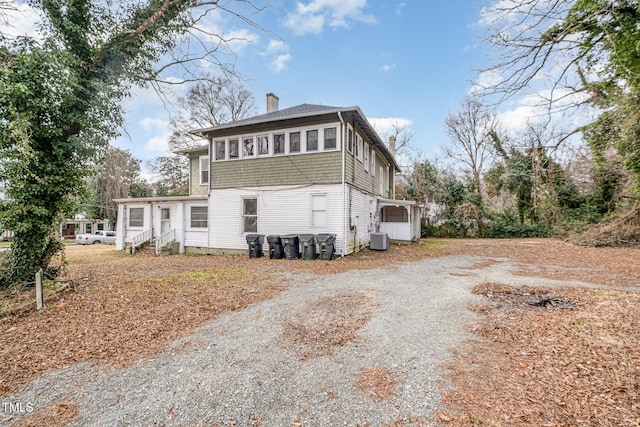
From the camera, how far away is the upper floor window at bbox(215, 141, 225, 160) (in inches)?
500

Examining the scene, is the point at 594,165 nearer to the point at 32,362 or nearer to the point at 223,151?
the point at 223,151

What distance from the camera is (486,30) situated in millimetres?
5719

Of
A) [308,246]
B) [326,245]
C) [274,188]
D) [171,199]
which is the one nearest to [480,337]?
[326,245]

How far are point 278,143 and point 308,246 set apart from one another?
448cm

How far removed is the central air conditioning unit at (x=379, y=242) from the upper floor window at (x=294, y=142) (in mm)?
5475

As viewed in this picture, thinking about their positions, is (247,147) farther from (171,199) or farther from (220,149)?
(171,199)

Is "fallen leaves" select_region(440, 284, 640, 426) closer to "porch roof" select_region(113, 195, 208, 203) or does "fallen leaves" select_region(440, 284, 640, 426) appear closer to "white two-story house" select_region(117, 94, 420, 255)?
"white two-story house" select_region(117, 94, 420, 255)

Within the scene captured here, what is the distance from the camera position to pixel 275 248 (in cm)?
1092

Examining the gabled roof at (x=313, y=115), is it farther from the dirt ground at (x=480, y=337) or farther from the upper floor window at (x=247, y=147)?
the dirt ground at (x=480, y=337)

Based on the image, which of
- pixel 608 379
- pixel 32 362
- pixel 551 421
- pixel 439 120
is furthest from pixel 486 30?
pixel 439 120

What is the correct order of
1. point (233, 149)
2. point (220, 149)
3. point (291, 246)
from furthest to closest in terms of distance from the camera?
point (220, 149) < point (233, 149) < point (291, 246)

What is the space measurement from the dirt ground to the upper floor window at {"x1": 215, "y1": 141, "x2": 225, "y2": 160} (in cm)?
667

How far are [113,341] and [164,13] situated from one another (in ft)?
25.0

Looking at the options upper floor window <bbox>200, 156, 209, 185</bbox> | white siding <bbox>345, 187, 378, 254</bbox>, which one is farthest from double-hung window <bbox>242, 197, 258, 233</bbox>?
upper floor window <bbox>200, 156, 209, 185</bbox>
